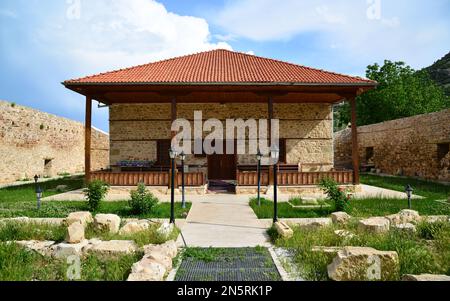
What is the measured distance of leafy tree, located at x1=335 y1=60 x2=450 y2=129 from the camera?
1083 inches

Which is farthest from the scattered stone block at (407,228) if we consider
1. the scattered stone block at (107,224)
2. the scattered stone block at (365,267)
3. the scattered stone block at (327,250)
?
the scattered stone block at (107,224)

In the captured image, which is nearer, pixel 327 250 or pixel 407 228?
pixel 327 250

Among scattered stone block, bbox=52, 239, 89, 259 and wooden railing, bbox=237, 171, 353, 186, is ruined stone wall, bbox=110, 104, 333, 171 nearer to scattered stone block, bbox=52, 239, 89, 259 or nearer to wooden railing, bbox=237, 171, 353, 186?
wooden railing, bbox=237, 171, 353, 186

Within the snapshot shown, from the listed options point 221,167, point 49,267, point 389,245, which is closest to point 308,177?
point 221,167

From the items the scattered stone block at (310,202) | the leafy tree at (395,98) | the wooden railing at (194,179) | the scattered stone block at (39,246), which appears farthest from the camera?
the leafy tree at (395,98)

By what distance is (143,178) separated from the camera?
11727 millimetres

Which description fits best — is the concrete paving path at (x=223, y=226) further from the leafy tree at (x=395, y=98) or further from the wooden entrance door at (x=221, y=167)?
the leafy tree at (x=395, y=98)

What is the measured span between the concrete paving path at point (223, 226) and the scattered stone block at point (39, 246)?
84.6 inches

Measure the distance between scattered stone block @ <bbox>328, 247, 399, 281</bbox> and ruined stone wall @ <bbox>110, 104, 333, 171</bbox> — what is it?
36.3 ft

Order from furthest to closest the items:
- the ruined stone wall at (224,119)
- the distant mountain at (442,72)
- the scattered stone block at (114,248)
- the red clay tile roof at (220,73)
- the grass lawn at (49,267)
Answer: the distant mountain at (442,72)
the ruined stone wall at (224,119)
the red clay tile roof at (220,73)
the scattered stone block at (114,248)
the grass lawn at (49,267)

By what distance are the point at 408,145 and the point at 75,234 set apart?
18.3 meters

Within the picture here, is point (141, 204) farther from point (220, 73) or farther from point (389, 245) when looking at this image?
point (220, 73)

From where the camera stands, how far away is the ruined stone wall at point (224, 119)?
48.4 ft
